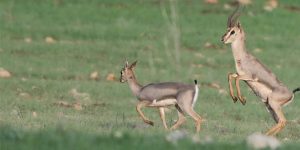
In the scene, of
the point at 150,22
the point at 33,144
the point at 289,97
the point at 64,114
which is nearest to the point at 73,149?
the point at 33,144

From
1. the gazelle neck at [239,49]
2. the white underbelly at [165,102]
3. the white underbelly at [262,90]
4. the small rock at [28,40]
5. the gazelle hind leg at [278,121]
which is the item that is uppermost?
the small rock at [28,40]

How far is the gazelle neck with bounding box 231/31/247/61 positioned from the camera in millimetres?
14055

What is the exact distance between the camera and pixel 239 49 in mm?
14102

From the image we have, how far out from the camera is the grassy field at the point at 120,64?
40.7 feet

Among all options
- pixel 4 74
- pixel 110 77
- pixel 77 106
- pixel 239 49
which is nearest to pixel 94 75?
pixel 110 77

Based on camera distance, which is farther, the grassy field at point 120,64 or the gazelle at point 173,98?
the gazelle at point 173,98

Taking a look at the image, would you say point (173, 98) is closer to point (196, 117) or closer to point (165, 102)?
point (165, 102)

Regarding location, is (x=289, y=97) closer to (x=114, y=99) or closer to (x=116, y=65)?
(x=114, y=99)

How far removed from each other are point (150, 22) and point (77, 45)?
130 inches

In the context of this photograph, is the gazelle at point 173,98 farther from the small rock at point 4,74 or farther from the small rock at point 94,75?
the small rock at point 94,75

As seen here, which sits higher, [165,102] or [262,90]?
[262,90]

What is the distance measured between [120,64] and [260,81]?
8.75 m

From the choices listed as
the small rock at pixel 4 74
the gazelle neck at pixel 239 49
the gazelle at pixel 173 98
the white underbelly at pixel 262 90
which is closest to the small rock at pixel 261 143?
the gazelle at pixel 173 98

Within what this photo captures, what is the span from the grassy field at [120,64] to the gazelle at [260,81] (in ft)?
1.25
